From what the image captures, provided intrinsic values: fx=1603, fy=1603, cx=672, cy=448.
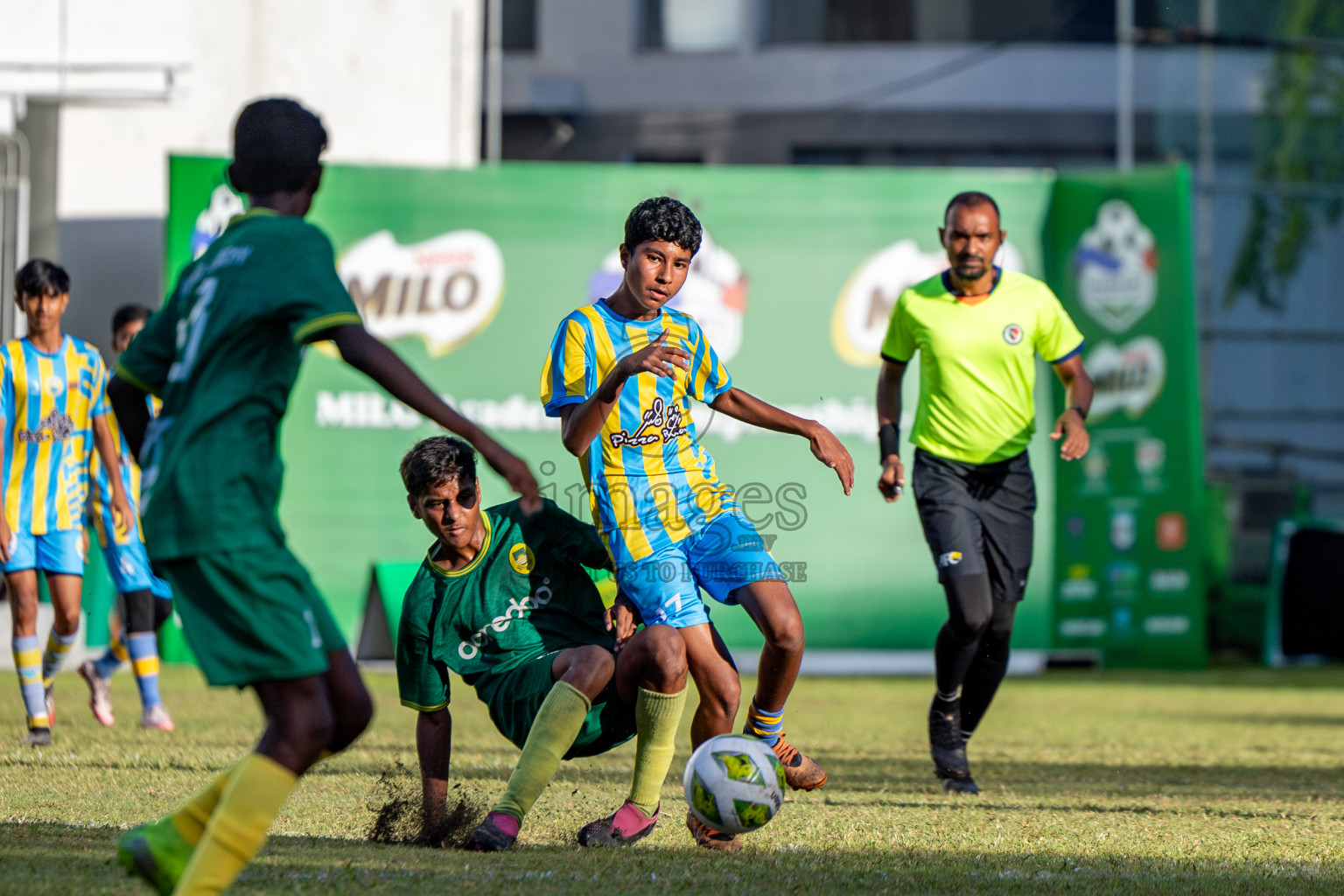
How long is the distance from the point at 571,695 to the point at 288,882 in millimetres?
1019

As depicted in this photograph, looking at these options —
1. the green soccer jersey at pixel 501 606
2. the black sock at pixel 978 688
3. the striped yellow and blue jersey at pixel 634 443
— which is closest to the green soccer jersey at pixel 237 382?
the green soccer jersey at pixel 501 606

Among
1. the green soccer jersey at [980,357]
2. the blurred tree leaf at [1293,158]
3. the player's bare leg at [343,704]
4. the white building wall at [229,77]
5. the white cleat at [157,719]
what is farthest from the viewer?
the blurred tree leaf at [1293,158]

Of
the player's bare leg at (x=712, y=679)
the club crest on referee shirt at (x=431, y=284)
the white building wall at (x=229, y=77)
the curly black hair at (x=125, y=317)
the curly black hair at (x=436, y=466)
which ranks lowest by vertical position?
the player's bare leg at (x=712, y=679)

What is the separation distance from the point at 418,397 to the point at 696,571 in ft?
5.58

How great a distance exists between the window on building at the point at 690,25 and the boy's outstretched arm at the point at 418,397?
16606mm

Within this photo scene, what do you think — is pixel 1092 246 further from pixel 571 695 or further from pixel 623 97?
pixel 571 695

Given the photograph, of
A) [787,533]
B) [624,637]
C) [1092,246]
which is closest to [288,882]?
[624,637]

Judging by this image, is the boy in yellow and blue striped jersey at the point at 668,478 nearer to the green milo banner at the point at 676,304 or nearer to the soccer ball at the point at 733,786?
the soccer ball at the point at 733,786

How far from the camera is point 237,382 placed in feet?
11.3

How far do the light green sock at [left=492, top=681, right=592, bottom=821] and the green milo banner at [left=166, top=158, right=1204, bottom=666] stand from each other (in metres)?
7.29

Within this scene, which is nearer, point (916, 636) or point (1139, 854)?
point (1139, 854)

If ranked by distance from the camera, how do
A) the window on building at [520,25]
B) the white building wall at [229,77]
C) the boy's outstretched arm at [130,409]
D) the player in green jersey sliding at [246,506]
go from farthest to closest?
the window on building at [520,25]
the white building wall at [229,77]
the boy's outstretched arm at [130,409]
the player in green jersey sliding at [246,506]

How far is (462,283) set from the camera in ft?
40.3

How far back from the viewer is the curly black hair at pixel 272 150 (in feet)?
11.8
